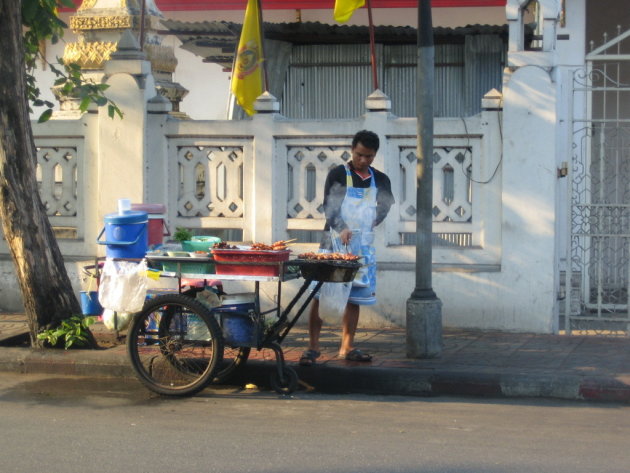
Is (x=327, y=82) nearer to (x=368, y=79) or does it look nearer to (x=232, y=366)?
(x=368, y=79)

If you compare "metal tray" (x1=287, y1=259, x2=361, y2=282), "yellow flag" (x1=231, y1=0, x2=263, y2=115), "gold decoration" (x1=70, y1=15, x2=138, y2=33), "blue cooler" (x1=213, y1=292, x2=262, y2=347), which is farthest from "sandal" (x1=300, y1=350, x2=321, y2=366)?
"gold decoration" (x1=70, y1=15, x2=138, y2=33)

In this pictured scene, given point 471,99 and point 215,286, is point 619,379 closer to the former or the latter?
point 215,286

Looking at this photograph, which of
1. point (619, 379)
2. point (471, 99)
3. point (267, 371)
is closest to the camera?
point (619, 379)

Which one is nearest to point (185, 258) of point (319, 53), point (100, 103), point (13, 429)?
point (13, 429)

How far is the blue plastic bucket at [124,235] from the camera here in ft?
28.7

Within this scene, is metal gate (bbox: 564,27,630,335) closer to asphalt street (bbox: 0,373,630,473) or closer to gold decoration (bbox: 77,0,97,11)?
asphalt street (bbox: 0,373,630,473)

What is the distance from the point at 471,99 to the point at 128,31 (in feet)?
14.5

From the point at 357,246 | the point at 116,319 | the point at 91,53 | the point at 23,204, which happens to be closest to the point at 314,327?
the point at 357,246

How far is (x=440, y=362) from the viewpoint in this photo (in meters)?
8.34

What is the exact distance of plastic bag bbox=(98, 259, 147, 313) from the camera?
8047mm

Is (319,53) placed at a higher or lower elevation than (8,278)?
higher

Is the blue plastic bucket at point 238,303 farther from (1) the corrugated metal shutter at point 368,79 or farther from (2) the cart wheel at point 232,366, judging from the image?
(1) the corrugated metal shutter at point 368,79

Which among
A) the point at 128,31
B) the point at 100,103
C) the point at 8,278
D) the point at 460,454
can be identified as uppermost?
the point at 128,31

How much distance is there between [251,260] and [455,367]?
6.14 ft
